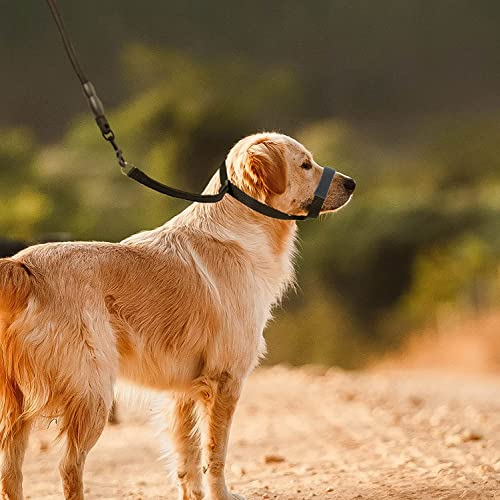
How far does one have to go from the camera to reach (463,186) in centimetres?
2256

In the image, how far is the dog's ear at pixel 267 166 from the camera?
5832mm

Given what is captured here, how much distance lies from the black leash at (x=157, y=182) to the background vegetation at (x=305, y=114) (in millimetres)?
15292

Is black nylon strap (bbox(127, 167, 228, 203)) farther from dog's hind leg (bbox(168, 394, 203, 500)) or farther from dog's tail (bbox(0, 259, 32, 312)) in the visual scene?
dog's hind leg (bbox(168, 394, 203, 500))

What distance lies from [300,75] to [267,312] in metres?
17.1

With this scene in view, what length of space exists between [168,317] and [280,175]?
119 centimetres

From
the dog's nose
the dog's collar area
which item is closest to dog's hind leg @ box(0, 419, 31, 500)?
the dog's collar area

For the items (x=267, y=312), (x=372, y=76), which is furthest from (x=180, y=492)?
(x=372, y=76)

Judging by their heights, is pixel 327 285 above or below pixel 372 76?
below

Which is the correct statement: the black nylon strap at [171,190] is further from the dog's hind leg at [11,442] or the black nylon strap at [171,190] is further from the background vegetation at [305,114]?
the background vegetation at [305,114]

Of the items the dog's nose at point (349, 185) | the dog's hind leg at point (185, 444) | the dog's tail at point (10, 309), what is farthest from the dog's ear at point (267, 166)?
the dog's tail at point (10, 309)

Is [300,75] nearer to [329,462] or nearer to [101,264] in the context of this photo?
[329,462]

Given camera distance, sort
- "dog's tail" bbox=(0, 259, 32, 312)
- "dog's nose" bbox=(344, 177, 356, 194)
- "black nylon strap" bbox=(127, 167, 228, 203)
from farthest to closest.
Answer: "dog's nose" bbox=(344, 177, 356, 194), "black nylon strap" bbox=(127, 167, 228, 203), "dog's tail" bbox=(0, 259, 32, 312)

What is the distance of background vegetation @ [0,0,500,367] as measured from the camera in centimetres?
2189

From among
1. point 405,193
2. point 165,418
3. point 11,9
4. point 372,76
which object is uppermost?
point 11,9
